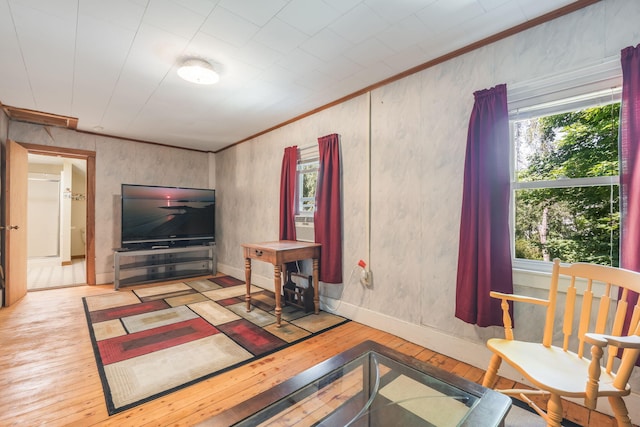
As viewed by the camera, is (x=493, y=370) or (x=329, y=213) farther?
(x=329, y=213)

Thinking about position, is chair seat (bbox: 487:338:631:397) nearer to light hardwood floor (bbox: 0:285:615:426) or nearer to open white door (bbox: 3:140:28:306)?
light hardwood floor (bbox: 0:285:615:426)

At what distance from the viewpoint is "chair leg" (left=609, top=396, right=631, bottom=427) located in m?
1.13

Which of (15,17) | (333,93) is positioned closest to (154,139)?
(15,17)

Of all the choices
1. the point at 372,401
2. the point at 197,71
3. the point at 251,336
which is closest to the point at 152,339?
the point at 251,336

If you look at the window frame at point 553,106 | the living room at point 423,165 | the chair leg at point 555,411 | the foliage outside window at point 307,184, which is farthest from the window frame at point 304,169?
the chair leg at point 555,411

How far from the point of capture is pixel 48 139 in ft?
13.3

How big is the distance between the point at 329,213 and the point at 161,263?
3520mm

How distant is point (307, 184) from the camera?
3686 mm

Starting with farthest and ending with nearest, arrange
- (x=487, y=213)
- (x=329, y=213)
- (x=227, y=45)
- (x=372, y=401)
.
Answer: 1. (x=329, y=213)
2. (x=227, y=45)
3. (x=487, y=213)
4. (x=372, y=401)

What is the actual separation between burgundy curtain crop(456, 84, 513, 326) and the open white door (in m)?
4.82

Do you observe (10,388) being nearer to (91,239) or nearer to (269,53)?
(269,53)

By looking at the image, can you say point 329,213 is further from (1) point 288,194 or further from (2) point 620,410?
(2) point 620,410

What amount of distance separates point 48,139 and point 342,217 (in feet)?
14.4

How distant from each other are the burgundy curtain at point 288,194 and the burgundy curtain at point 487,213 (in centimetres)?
208
